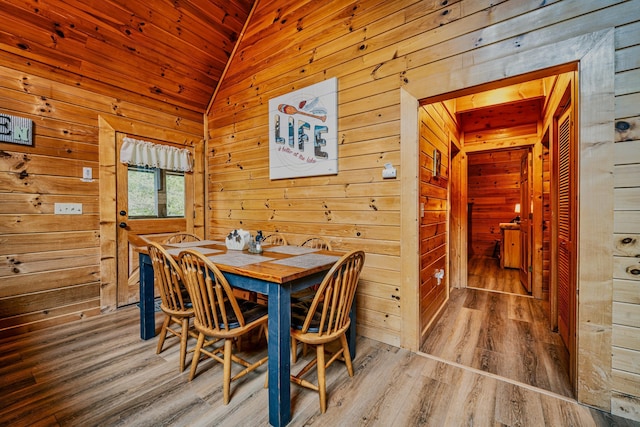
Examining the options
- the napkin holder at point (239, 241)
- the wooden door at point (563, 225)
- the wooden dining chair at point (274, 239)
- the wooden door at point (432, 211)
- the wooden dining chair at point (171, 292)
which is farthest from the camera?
the wooden dining chair at point (274, 239)

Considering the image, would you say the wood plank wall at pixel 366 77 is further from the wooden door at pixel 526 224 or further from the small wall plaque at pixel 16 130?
the wooden door at pixel 526 224

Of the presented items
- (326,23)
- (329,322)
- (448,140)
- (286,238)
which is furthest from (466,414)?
(326,23)

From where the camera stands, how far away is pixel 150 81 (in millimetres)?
3271

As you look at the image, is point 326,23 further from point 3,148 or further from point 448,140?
point 3,148

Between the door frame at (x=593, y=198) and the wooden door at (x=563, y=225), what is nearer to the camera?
the door frame at (x=593, y=198)

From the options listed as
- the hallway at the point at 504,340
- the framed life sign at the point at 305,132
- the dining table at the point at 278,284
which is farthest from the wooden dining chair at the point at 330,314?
the framed life sign at the point at 305,132

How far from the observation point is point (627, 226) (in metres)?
1.48

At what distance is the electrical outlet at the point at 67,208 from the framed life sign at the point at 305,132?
2.03 meters

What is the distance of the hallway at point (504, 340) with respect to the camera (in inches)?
74.8

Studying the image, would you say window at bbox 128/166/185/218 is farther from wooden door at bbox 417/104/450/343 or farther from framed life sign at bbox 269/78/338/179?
wooden door at bbox 417/104/450/343

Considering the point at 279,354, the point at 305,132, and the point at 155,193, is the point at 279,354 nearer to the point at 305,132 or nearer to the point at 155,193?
the point at 305,132

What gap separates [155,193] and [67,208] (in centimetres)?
87

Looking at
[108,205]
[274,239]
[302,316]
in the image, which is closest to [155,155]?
[108,205]

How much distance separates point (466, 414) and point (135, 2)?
14.1 ft
